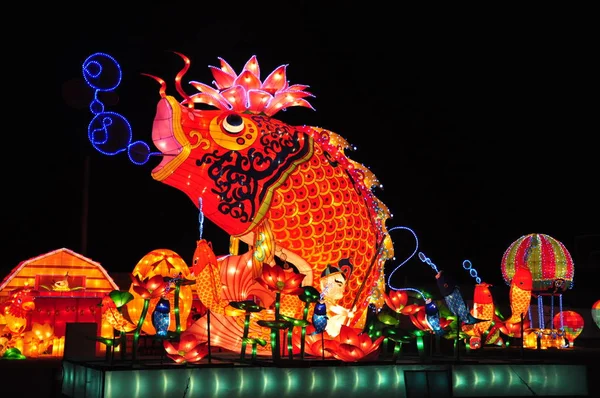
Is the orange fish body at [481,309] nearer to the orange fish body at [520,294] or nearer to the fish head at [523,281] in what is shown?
the orange fish body at [520,294]

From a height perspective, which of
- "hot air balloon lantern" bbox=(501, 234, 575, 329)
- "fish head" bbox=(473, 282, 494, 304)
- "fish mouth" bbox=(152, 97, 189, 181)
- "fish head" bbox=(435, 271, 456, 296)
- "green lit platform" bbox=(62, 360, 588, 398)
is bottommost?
"green lit platform" bbox=(62, 360, 588, 398)

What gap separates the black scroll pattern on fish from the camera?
1020cm

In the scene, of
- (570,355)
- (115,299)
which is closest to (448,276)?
(115,299)

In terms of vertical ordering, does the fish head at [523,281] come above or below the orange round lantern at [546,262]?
below

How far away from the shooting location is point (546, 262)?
20.4 meters

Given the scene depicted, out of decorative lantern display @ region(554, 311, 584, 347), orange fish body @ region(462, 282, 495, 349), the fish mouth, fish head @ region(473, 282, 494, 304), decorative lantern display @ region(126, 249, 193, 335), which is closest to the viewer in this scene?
the fish mouth

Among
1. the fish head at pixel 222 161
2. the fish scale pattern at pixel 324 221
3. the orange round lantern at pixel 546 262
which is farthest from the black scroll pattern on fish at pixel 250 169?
the orange round lantern at pixel 546 262

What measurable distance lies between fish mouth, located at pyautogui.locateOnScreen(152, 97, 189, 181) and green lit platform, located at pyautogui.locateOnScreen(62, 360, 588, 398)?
2.65 metres

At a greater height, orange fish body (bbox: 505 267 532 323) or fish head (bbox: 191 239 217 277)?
orange fish body (bbox: 505 267 532 323)

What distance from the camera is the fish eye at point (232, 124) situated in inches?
408

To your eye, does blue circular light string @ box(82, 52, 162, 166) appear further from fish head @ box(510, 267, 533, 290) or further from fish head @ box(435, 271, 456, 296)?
fish head @ box(510, 267, 533, 290)

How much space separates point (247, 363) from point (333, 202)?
108 inches

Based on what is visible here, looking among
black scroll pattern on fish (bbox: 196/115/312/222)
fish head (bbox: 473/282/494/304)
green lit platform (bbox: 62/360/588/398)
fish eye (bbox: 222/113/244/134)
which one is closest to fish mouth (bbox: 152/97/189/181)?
black scroll pattern on fish (bbox: 196/115/312/222)

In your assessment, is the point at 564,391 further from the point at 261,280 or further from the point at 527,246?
the point at 527,246
